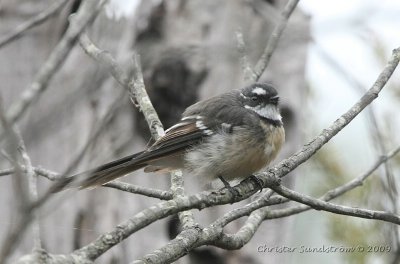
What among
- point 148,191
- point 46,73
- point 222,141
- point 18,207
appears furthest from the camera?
point 222,141

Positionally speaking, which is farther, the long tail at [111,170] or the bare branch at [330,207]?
the long tail at [111,170]

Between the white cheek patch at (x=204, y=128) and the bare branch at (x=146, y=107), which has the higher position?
the bare branch at (x=146, y=107)

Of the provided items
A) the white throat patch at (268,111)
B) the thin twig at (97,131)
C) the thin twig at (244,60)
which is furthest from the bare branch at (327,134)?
the thin twig at (97,131)

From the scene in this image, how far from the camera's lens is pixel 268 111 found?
4809mm

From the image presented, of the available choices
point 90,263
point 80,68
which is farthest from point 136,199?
point 90,263

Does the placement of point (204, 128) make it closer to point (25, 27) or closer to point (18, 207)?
point (25, 27)

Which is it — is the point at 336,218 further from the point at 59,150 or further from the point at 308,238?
the point at 59,150

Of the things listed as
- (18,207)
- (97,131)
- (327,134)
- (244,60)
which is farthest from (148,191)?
(18,207)

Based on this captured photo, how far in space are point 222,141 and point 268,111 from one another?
48 cm

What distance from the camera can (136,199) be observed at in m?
6.31

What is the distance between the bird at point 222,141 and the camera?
4328 millimetres

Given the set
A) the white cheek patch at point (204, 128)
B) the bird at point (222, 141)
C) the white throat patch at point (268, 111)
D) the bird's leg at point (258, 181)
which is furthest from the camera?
the white throat patch at point (268, 111)

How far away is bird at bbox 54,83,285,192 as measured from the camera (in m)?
4.33

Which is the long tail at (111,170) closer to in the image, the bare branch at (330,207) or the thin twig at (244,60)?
the thin twig at (244,60)
